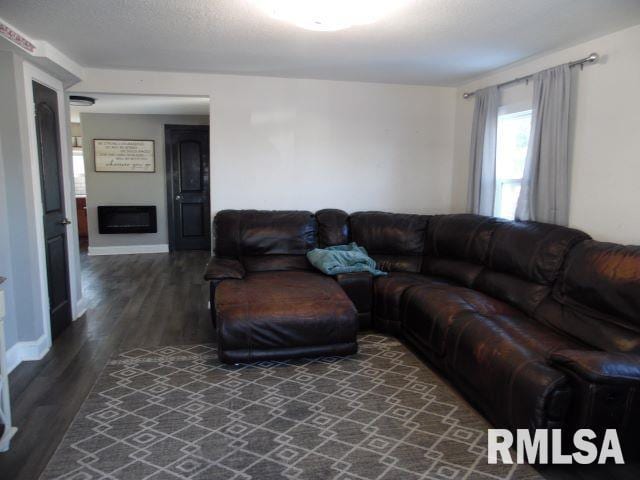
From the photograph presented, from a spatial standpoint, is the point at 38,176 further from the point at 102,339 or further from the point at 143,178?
the point at 143,178

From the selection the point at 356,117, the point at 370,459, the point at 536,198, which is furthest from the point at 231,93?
the point at 370,459

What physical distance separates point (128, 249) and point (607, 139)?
6.54 metres

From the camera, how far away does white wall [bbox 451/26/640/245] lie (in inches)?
106

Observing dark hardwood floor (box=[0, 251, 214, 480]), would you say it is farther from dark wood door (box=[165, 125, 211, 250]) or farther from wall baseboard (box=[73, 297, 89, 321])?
dark wood door (box=[165, 125, 211, 250])

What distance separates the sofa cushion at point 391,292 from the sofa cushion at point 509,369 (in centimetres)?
81

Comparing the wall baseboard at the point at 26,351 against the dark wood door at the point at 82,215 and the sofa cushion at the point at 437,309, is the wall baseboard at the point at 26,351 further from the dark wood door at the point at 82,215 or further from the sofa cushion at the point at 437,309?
the dark wood door at the point at 82,215

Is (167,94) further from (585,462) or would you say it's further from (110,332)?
(585,462)

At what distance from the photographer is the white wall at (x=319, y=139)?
167 inches

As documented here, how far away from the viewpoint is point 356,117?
4.54 metres

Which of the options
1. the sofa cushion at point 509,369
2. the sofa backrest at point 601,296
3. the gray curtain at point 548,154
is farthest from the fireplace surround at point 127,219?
the sofa backrest at point 601,296

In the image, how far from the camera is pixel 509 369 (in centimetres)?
207

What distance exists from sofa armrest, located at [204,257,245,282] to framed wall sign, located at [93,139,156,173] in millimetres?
3996

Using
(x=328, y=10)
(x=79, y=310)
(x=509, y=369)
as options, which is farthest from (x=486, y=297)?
(x=79, y=310)

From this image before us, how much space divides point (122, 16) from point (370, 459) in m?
2.80
